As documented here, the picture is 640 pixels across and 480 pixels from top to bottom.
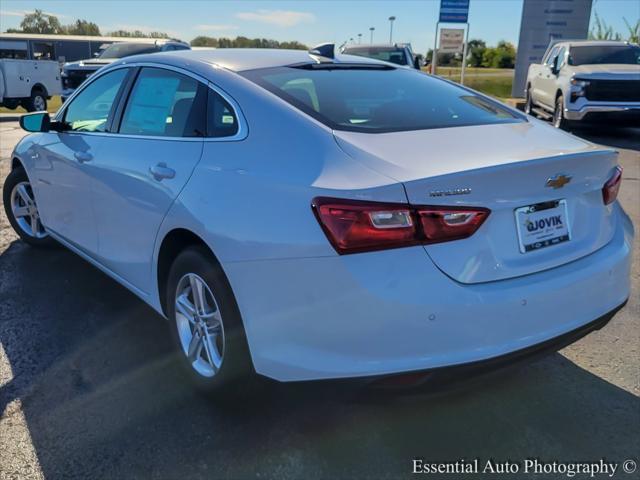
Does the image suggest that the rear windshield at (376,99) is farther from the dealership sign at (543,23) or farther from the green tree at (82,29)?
the green tree at (82,29)

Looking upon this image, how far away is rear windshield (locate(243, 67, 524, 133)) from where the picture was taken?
273cm

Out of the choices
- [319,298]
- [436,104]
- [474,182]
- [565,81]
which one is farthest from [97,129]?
[565,81]

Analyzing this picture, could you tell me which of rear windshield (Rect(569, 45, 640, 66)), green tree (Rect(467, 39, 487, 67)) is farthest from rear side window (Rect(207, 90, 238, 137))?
green tree (Rect(467, 39, 487, 67))

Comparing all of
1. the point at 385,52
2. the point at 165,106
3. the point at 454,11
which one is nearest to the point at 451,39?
the point at 454,11

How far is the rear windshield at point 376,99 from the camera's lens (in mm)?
2729

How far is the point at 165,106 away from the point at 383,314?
188 centimetres

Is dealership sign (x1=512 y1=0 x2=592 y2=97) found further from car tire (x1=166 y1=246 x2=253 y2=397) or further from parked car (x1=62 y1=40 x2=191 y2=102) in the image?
car tire (x1=166 y1=246 x2=253 y2=397)

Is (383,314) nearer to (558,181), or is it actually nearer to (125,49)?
(558,181)

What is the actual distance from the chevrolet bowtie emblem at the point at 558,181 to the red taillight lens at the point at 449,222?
376 millimetres

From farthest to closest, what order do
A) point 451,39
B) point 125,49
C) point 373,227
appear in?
point 451,39 → point 125,49 → point 373,227

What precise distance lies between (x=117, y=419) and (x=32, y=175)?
2.62 metres

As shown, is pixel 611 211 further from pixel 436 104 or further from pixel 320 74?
pixel 320 74

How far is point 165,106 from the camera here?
331 centimetres

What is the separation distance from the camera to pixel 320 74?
3.24 m
